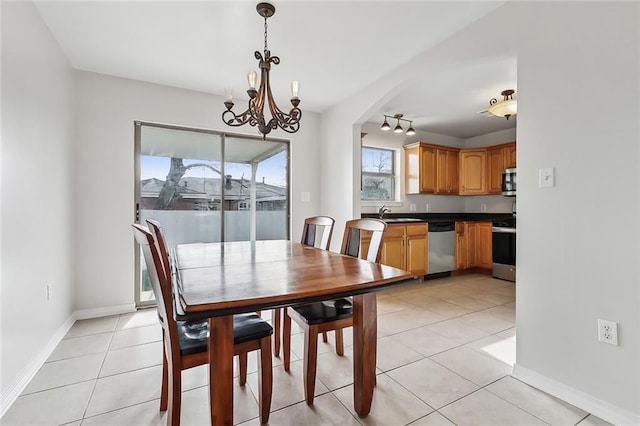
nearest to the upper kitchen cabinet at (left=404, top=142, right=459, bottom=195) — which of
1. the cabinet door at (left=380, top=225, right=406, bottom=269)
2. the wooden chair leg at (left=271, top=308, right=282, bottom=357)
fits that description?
the cabinet door at (left=380, top=225, right=406, bottom=269)

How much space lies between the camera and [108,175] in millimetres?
3082

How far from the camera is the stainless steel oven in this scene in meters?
4.36

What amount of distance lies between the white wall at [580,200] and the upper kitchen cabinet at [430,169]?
2.92 meters

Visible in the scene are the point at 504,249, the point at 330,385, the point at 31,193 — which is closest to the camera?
the point at 330,385

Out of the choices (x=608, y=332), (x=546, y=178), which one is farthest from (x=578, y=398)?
(x=546, y=178)

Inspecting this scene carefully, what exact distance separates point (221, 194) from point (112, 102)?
4.67 ft

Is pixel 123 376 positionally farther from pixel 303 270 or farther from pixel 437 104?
pixel 437 104

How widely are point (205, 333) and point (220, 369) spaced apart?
0.32 meters

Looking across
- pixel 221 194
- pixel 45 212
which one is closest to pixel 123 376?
pixel 45 212

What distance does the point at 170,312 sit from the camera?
1235 millimetres

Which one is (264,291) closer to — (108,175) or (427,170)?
(108,175)

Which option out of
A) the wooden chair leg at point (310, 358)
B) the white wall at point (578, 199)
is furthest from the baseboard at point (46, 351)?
the white wall at point (578, 199)

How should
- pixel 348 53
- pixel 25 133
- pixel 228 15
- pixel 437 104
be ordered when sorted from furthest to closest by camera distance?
pixel 437 104, pixel 348 53, pixel 228 15, pixel 25 133

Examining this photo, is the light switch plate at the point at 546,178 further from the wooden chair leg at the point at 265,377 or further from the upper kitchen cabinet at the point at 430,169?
the upper kitchen cabinet at the point at 430,169
